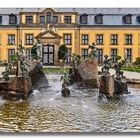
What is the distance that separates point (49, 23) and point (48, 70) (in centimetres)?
294

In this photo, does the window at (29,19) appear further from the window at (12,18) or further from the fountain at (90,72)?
the fountain at (90,72)

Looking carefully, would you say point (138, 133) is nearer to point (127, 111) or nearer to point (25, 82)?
point (127, 111)

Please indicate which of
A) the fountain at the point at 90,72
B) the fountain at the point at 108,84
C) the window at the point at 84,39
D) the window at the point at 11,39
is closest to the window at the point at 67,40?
the window at the point at 84,39

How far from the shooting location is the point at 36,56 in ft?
43.5

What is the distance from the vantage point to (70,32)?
17672mm

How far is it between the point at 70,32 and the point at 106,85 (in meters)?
6.29

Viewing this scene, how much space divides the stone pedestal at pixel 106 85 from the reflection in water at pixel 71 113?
0.72 feet

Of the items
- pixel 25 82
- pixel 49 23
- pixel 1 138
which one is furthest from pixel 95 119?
pixel 49 23

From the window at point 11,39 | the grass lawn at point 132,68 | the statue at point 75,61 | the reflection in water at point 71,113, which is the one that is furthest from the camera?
the grass lawn at point 132,68

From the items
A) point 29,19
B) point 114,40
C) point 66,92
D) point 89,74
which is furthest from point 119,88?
point 114,40

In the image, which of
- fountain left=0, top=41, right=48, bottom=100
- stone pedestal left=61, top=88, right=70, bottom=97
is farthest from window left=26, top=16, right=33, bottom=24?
stone pedestal left=61, top=88, right=70, bottom=97

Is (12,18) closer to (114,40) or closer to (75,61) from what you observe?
(114,40)

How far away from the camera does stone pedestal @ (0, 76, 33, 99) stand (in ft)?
37.1

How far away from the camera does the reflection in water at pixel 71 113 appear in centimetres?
837
